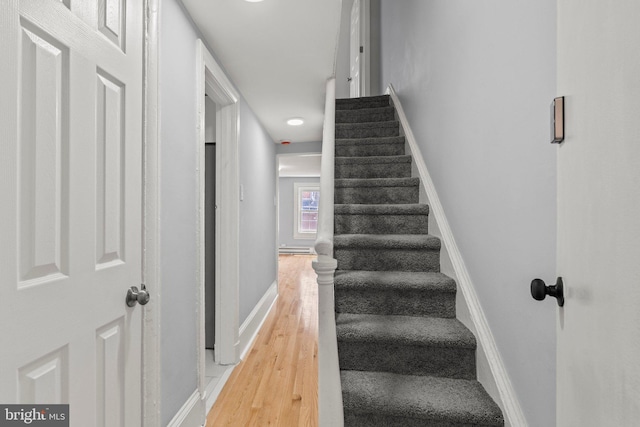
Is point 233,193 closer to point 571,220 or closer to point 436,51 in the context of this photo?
point 436,51

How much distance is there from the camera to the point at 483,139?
1.39 metres

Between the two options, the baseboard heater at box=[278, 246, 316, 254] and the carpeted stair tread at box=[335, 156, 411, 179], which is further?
the baseboard heater at box=[278, 246, 316, 254]

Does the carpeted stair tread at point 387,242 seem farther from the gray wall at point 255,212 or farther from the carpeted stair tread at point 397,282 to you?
the gray wall at point 255,212

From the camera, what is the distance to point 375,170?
2.50 meters

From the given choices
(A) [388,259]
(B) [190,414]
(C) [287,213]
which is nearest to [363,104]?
(A) [388,259]

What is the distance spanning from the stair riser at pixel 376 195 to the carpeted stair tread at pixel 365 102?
4.69 feet

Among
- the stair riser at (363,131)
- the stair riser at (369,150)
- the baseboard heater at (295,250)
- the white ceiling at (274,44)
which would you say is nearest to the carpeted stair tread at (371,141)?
the stair riser at (369,150)

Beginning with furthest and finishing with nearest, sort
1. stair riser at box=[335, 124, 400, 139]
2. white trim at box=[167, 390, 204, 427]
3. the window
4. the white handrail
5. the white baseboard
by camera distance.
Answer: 1. the window
2. stair riser at box=[335, 124, 400, 139]
3. the white baseboard
4. white trim at box=[167, 390, 204, 427]
5. the white handrail

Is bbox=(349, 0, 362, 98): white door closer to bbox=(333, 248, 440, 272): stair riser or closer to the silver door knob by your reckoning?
bbox=(333, 248, 440, 272): stair riser

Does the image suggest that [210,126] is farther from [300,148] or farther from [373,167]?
[300,148]

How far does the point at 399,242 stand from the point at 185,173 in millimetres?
1274

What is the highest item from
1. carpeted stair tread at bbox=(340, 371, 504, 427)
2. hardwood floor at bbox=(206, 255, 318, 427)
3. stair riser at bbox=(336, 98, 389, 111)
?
Result: stair riser at bbox=(336, 98, 389, 111)

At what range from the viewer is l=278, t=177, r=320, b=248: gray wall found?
30.2ft

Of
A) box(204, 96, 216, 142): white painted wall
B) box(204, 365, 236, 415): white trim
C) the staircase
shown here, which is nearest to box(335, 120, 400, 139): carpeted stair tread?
the staircase
